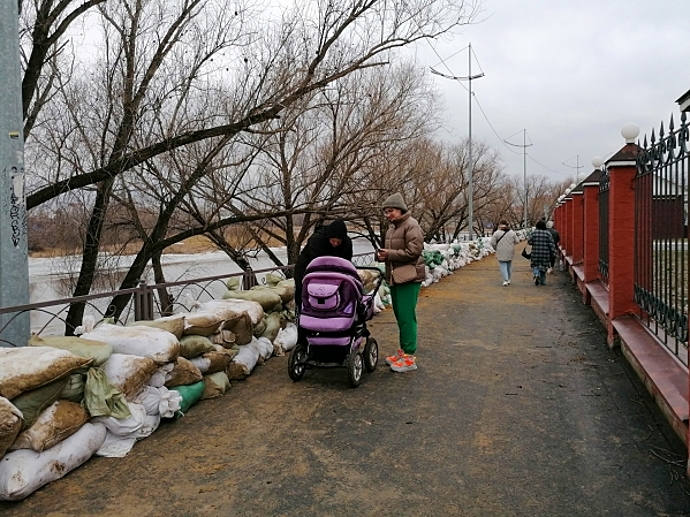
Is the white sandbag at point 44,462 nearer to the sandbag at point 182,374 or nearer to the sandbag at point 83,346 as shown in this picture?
the sandbag at point 83,346

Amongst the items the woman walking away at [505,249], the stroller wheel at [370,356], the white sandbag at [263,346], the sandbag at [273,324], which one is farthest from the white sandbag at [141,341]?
the woman walking away at [505,249]

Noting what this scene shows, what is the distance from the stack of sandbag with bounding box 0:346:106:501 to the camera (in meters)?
2.90

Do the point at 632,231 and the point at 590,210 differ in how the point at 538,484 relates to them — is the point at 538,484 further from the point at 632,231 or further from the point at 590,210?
the point at 590,210

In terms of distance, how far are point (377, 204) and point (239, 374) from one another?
27.8 feet

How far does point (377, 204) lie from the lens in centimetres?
1309

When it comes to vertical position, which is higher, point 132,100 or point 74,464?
point 132,100

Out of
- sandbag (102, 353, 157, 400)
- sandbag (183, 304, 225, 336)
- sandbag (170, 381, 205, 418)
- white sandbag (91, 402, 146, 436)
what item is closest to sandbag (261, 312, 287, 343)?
sandbag (183, 304, 225, 336)

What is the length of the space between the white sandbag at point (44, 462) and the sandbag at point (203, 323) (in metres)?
1.24

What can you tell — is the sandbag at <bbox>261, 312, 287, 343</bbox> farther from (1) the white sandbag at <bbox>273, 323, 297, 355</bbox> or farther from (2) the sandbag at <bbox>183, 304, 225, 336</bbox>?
(2) the sandbag at <bbox>183, 304, 225, 336</bbox>

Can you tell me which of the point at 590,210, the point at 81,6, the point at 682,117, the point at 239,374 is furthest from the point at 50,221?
the point at 682,117

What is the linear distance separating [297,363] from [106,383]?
1.86 meters

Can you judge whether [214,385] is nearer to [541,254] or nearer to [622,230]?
[622,230]

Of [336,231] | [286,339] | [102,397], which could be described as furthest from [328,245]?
[102,397]

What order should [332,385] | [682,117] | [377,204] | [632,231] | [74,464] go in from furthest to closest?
[377,204], [632,231], [332,385], [682,117], [74,464]
